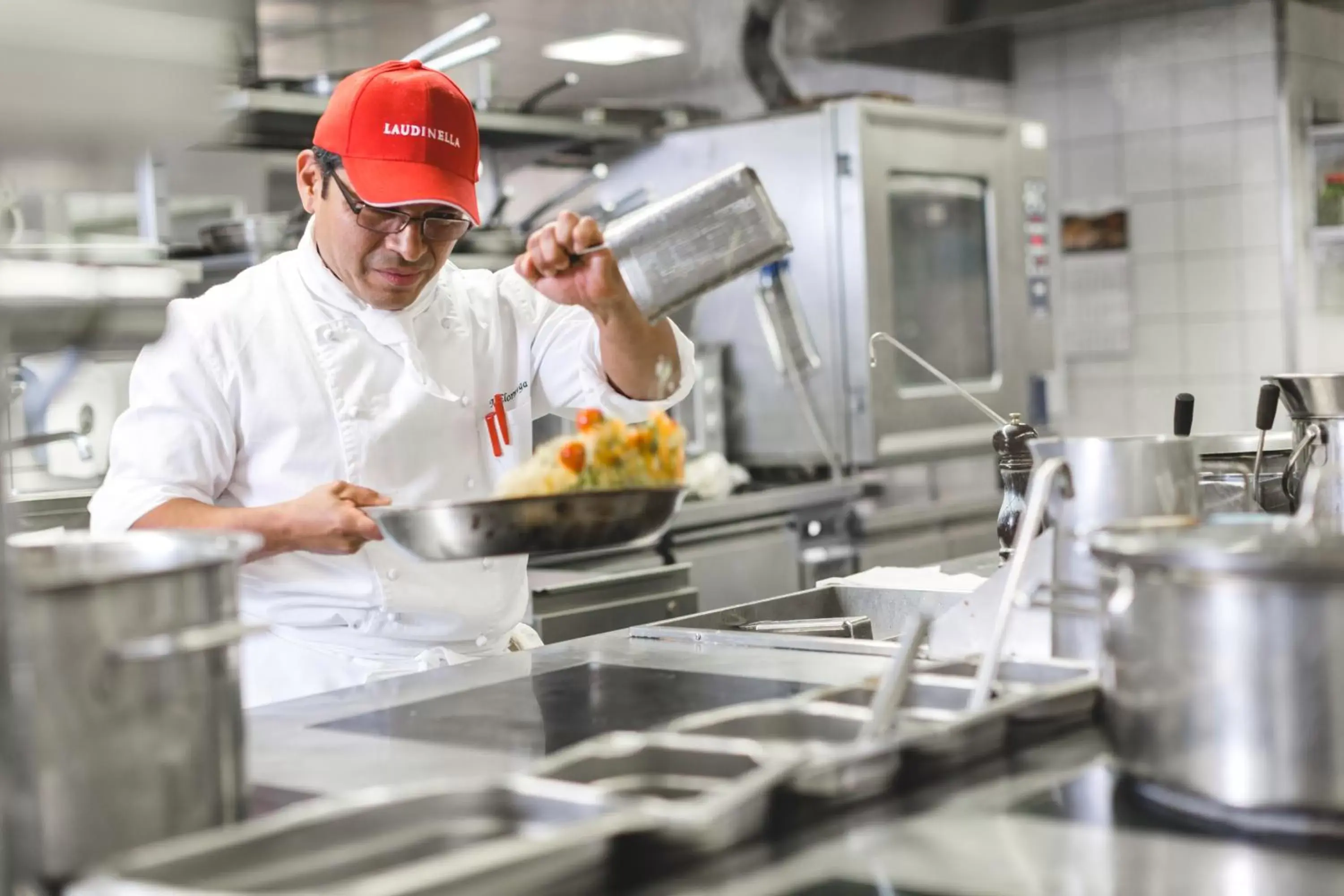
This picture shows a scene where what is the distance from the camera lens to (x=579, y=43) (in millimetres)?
6324

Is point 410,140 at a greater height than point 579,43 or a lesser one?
lesser

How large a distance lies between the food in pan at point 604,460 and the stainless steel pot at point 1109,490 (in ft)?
1.29

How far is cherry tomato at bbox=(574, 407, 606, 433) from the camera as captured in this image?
1627 mm

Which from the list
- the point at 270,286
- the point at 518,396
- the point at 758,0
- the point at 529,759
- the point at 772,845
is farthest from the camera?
the point at 758,0

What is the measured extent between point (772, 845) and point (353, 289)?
1.39 m

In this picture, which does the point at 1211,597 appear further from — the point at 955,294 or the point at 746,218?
the point at 955,294

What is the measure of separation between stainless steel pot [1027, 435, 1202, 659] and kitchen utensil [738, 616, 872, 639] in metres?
0.52

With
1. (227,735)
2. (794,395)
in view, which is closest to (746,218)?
(227,735)

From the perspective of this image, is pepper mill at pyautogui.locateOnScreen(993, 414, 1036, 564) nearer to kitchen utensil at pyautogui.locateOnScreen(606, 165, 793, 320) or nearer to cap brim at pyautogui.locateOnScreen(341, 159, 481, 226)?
kitchen utensil at pyautogui.locateOnScreen(606, 165, 793, 320)

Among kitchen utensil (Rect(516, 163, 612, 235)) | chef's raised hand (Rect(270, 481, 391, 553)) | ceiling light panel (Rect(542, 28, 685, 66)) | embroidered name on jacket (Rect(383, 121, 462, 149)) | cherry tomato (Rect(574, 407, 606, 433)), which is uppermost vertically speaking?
ceiling light panel (Rect(542, 28, 685, 66))

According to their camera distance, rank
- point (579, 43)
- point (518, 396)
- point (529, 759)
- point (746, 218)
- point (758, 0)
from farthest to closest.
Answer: point (579, 43), point (758, 0), point (518, 396), point (746, 218), point (529, 759)

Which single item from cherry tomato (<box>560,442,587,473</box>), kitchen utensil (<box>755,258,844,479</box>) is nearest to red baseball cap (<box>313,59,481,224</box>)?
cherry tomato (<box>560,442,587,473</box>)

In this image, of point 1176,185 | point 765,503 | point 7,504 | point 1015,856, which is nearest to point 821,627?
point 1015,856

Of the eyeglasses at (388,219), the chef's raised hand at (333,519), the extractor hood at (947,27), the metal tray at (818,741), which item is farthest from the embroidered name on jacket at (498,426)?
the extractor hood at (947,27)
